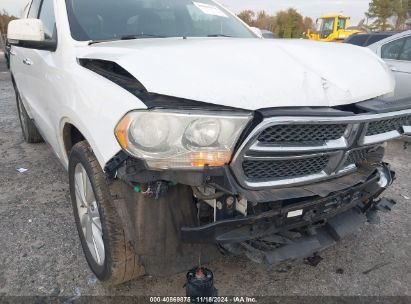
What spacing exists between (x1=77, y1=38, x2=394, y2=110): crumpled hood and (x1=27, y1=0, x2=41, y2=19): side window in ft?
5.83

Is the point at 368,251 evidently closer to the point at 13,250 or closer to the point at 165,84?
the point at 165,84

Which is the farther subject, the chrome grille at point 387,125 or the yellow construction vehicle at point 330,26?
the yellow construction vehicle at point 330,26

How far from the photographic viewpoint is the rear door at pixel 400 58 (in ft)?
16.6

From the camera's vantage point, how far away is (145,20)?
2840 mm

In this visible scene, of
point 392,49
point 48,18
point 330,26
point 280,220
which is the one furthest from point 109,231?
point 330,26

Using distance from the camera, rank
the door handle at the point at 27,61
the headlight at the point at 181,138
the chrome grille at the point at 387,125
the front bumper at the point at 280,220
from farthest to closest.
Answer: the door handle at the point at 27,61 < the chrome grille at the point at 387,125 < the front bumper at the point at 280,220 < the headlight at the point at 181,138

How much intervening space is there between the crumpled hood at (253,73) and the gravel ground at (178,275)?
1060 mm

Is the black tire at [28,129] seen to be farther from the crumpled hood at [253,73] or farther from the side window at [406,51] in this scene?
the side window at [406,51]

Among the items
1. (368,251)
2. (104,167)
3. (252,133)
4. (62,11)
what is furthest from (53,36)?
(368,251)

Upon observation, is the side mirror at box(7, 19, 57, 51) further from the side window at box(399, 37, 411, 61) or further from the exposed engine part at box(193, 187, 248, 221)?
the side window at box(399, 37, 411, 61)

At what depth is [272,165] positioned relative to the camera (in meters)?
1.75

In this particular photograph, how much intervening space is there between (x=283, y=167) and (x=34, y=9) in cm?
326

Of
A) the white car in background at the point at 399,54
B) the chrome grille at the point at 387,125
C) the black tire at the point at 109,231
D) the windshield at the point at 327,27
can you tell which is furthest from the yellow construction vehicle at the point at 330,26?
the black tire at the point at 109,231

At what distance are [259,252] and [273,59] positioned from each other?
99 cm
